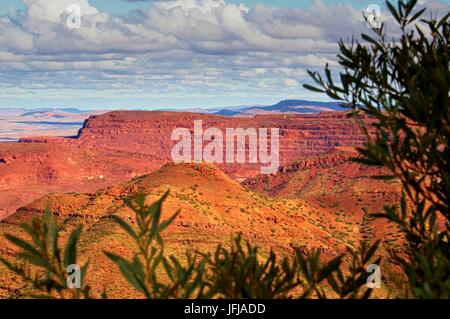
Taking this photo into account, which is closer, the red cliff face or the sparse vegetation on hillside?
the sparse vegetation on hillside

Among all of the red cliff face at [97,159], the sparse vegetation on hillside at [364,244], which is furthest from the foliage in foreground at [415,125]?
the red cliff face at [97,159]

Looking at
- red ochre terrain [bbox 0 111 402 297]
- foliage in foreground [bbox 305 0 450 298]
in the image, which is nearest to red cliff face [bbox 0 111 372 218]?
red ochre terrain [bbox 0 111 402 297]

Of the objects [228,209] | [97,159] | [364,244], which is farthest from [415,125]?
[97,159]

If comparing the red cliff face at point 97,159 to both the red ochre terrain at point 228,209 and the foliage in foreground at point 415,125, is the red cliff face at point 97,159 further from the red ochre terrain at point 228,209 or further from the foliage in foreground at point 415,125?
the foliage in foreground at point 415,125

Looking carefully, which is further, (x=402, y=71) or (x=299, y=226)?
(x=299, y=226)

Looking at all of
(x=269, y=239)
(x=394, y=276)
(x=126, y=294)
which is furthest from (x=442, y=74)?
(x=269, y=239)

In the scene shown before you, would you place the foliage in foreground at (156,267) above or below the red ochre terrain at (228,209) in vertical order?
above

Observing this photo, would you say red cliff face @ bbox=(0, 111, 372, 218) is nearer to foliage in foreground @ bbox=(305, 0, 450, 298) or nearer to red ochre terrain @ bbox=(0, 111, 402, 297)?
red ochre terrain @ bbox=(0, 111, 402, 297)

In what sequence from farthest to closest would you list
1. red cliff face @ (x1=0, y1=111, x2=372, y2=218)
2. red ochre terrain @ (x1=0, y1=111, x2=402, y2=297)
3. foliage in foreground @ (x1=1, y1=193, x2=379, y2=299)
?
red cliff face @ (x1=0, y1=111, x2=372, y2=218)
red ochre terrain @ (x1=0, y1=111, x2=402, y2=297)
foliage in foreground @ (x1=1, y1=193, x2=379, y2=299)

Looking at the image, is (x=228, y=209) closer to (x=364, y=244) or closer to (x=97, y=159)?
(x=364, y=244)

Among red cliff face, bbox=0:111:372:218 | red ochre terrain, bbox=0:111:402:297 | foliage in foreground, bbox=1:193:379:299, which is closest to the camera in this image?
foliage in foreground, bbox=1:193:379:299

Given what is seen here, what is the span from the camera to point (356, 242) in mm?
63156
